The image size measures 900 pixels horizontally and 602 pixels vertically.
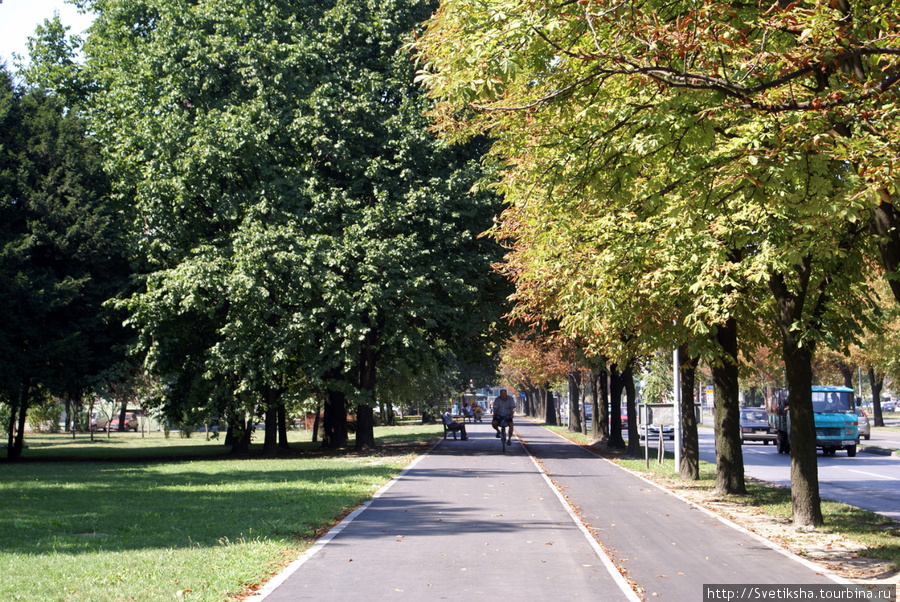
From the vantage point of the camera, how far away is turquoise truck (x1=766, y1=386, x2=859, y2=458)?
34438 millimetres

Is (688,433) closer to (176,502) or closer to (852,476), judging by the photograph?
(852,476)

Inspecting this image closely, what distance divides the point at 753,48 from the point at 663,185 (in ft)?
9.30

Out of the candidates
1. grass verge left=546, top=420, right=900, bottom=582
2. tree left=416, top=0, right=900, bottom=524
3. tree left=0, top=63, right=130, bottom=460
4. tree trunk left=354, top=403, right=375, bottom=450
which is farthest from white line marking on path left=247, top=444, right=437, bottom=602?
tree left=0, top=63, right=130, bottom=460

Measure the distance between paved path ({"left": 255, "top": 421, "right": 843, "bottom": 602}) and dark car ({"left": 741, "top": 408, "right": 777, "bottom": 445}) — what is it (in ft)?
94.2

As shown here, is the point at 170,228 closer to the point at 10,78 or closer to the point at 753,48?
the point at 10,78

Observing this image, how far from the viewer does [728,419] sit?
17375 mm

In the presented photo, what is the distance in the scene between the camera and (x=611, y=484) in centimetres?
1947

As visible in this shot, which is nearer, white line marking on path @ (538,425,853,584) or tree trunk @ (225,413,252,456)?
white line marking on path @ (538,425,853,584)

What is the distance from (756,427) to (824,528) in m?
32.9

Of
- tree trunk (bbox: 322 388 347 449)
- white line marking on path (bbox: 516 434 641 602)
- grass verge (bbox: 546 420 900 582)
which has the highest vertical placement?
tree trunk (bbox: 322 388 347 449)

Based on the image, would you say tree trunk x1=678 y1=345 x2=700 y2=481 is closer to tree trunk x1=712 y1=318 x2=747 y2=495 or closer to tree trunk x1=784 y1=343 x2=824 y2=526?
tree trunk x1=712 y1=318 x2=747 y2=495

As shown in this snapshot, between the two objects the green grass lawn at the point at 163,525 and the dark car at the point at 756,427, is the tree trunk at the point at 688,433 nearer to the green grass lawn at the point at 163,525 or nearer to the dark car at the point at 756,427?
the green grass lawn at the point at 163,525

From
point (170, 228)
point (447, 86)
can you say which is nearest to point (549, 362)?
point (170, 228)

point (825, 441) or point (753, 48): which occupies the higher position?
point (753, 48)
